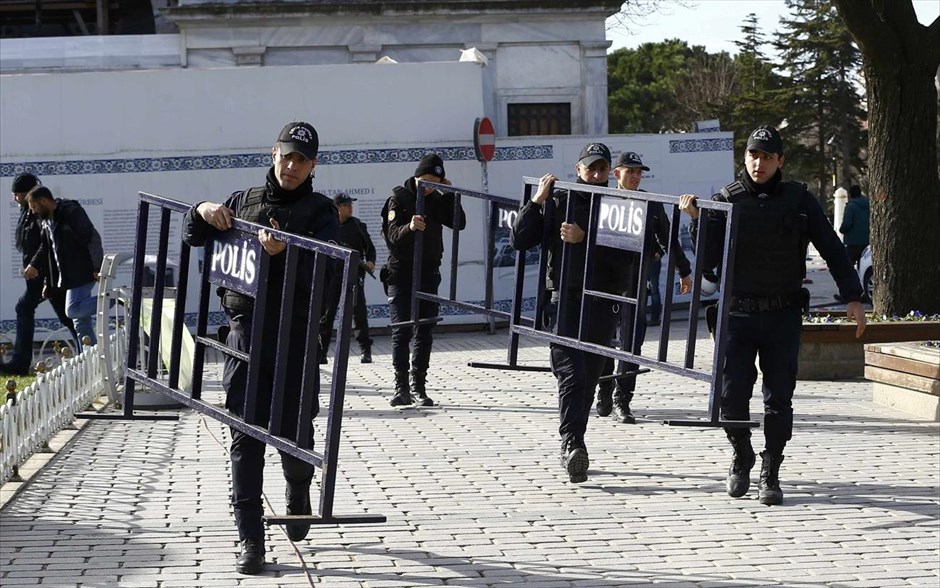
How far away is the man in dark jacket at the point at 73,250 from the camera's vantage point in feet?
→ 43.8

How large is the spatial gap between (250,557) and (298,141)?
1.77 metres

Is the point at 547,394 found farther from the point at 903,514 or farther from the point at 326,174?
the point at 326,174

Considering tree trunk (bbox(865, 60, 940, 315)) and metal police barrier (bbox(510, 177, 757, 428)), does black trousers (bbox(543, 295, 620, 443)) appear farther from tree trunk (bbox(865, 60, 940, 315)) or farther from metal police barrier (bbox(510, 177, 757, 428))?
tree trunk (bbox(865, 60, 940, 315))

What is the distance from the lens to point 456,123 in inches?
729

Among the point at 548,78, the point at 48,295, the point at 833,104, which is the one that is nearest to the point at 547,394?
the point at 48,295

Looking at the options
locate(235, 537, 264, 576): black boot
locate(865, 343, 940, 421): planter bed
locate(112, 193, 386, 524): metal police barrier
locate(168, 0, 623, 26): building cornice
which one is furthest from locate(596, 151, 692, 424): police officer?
locate(168, 0, 623, 26): building cornice

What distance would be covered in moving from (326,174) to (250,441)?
464 inches

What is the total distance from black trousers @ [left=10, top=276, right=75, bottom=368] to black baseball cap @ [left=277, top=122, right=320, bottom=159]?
7867mm

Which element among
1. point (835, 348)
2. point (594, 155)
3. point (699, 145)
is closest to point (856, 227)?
point (699, 145)

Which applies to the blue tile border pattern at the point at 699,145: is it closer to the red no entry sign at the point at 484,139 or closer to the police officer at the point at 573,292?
the red no entry sign at the point at 484,139

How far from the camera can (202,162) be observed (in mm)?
18031

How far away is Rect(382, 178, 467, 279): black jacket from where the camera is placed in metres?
11.7

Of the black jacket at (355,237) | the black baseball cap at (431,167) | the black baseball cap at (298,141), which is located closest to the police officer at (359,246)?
the black jacket at (355,237)

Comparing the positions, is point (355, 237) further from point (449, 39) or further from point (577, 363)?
point (449, 39)
